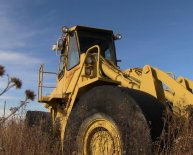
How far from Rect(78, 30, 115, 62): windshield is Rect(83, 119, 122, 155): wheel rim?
2.77 m

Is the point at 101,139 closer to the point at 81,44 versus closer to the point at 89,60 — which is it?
the point at 89,60

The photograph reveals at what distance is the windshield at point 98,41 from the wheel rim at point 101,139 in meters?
2.77

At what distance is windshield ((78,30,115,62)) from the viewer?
9266mm

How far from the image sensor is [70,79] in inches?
358

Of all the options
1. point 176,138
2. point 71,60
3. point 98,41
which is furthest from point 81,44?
point 176,138

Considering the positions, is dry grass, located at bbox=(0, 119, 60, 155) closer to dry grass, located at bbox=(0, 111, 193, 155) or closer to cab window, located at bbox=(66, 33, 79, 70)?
dry grass, located at bbox=(0, 111, 193, 155)

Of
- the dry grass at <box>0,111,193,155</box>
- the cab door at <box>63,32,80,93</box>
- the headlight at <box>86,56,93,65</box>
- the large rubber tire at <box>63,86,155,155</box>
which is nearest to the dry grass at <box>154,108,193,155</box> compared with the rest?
the dry grass at <box>0,111,193,155</box>

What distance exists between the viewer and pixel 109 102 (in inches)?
256

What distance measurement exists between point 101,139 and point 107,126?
235 millimetres

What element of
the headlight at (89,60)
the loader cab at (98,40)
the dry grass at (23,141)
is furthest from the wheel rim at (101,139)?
the loader cab at (98,40)

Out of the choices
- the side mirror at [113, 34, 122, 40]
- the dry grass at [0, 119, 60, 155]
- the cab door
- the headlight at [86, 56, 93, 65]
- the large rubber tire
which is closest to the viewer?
the large rubber tire

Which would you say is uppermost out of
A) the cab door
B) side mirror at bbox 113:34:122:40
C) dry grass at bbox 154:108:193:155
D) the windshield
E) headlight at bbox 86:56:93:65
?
side mirror at bbox 113:34:122:40

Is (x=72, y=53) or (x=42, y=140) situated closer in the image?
(x=42, y=140)

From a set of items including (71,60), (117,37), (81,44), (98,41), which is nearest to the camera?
(81,44)
